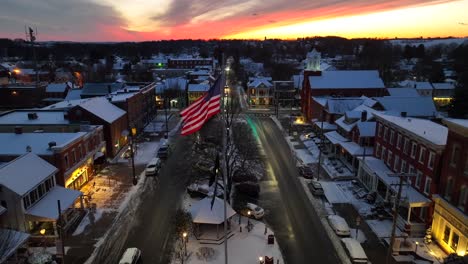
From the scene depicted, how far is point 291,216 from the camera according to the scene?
1225 inches

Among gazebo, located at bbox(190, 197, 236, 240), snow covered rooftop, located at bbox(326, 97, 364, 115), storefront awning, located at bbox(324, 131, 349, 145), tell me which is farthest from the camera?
snow covered rooftop, located at bbox(326, 97, 364, 115)

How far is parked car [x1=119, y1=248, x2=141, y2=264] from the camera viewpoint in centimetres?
2345

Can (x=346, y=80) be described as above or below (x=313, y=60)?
below

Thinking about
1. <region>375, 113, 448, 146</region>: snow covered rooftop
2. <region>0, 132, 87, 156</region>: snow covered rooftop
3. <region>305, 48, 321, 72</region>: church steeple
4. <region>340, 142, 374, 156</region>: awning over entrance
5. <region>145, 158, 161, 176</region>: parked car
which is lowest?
<region>145, 158, 161, 176</region>: parked car

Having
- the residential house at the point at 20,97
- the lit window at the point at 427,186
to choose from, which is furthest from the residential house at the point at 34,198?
the residential house at the point at 20,97

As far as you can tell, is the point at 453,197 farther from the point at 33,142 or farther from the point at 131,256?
the point at 33,142

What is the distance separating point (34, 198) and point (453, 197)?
33.6m

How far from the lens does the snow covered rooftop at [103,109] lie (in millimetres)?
46094

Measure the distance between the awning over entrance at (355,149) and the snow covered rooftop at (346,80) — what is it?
26.9m

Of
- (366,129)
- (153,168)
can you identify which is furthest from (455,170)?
(153,168)

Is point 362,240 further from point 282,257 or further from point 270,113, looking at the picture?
point 270,113

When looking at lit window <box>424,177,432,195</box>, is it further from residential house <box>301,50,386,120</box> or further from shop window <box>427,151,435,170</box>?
residential house <box>301,50,386,120</box>

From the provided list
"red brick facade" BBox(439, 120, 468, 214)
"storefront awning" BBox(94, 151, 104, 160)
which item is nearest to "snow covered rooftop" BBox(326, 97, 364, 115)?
"red brick facade" BBox(439, 120, 468, 214)

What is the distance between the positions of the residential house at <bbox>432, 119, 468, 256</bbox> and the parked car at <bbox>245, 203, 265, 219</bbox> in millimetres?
14175
